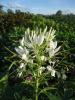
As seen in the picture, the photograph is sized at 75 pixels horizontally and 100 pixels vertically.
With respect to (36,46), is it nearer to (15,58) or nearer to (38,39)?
(38,39)

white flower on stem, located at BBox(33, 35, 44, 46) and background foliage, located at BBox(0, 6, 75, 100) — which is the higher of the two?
white flower on stem, located at BBox(33, 35, 44, 46)

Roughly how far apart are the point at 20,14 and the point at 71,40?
3.97 meters

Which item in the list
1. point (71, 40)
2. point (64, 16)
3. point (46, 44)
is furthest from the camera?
point (64, 16)

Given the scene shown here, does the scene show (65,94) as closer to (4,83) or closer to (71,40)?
(4,83)

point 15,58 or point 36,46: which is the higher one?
point 36,46

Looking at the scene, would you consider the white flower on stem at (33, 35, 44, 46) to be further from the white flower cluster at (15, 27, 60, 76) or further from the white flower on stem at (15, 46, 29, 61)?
the white flower on stem at (15, 46, 29, 61)

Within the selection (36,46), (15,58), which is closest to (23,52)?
(36,46)

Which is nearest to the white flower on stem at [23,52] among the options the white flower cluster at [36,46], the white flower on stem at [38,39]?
the white flower cluster at [36,46]

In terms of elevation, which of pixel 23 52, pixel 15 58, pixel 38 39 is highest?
pixel 38 39

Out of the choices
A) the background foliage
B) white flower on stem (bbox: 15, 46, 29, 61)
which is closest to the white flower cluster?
white flower on stem (bbox: 15, 46, 29, 61)

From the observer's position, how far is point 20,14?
12.4m

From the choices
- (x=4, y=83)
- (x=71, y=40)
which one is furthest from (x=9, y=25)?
(x=4, y=83)

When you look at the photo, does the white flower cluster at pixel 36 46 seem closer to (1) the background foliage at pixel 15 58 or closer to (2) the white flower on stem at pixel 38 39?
(2) the white flower on stem at pixel 38 39

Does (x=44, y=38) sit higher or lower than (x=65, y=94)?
higher
